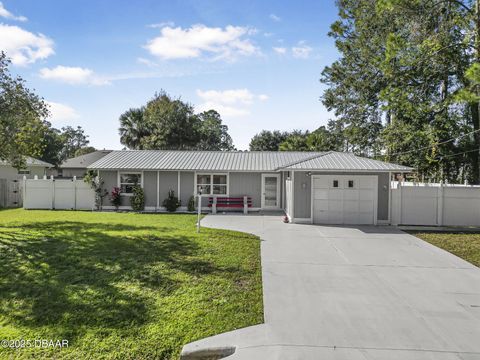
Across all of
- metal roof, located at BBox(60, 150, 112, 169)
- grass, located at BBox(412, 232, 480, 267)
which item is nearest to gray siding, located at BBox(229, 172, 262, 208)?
grass, located at BBox(412, 232, 480, 267)

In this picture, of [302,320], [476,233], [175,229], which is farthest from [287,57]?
[302,320]

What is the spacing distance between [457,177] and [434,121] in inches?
309

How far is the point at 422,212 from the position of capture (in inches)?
522

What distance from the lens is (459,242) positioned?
33.7ft

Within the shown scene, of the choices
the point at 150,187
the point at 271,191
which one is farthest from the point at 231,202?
the point at 150,187

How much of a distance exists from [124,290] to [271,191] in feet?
41.9

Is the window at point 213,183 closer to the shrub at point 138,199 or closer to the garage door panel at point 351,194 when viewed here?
the shrub at point 138,199

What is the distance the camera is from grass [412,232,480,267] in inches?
342

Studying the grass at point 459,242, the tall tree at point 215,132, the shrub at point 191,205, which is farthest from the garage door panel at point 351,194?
the tall tree at point 215,132

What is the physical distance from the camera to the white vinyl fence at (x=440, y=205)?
13.1m

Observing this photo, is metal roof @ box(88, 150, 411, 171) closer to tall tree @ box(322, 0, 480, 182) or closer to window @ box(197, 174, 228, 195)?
window @ box(197, 174, 228, 195)

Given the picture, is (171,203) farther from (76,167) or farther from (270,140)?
(270,140)

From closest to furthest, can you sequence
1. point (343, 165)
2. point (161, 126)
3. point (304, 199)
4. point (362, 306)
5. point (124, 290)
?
1. point (362, 306)
2. point (124, 290)
3. point (343, 165)
4. point (304, 199)
5. point (161, 126)

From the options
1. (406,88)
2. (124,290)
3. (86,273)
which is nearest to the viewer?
(124,290)
